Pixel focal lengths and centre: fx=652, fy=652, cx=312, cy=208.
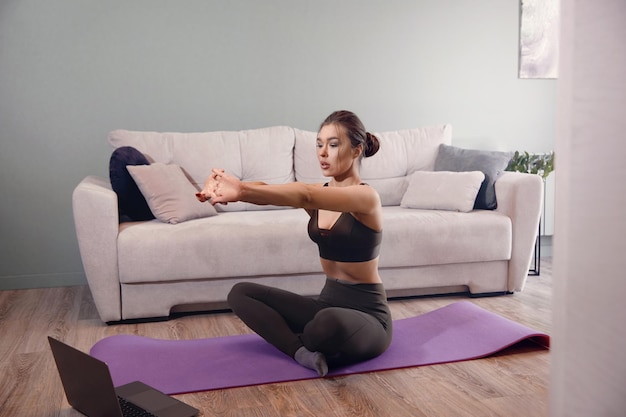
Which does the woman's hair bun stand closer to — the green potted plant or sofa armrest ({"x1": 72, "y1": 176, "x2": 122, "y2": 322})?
sofa armrest ({"x1": 72, "y1": 176, "x2": 122, "y2": 322})

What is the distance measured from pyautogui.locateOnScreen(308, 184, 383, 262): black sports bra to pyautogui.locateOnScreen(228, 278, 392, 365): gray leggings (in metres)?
0.12

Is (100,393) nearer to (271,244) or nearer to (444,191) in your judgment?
(271,244)

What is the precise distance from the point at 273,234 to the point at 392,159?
4.16 feet

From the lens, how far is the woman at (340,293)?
244cm

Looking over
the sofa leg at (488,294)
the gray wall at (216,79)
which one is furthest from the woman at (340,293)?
the gray wall at (216,79)

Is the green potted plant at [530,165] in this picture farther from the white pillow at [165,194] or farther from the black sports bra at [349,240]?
the black sports bra at [349,240]

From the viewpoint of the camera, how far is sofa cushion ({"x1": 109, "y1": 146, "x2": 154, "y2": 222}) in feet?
11.7

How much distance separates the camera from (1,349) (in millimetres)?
2975

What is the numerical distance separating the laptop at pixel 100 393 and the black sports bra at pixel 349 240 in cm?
80

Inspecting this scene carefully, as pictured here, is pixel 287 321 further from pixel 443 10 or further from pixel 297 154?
pixel 443 10

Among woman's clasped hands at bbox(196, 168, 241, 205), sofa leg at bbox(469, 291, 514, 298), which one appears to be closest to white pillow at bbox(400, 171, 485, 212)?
sofa leg at bbox(469, 291, 514, 298)

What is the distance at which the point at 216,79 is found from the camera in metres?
4.62

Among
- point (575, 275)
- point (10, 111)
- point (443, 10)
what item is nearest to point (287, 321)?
point (575, 275)

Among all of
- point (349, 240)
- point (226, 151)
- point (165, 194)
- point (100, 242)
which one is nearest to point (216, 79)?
point (226, 151)
